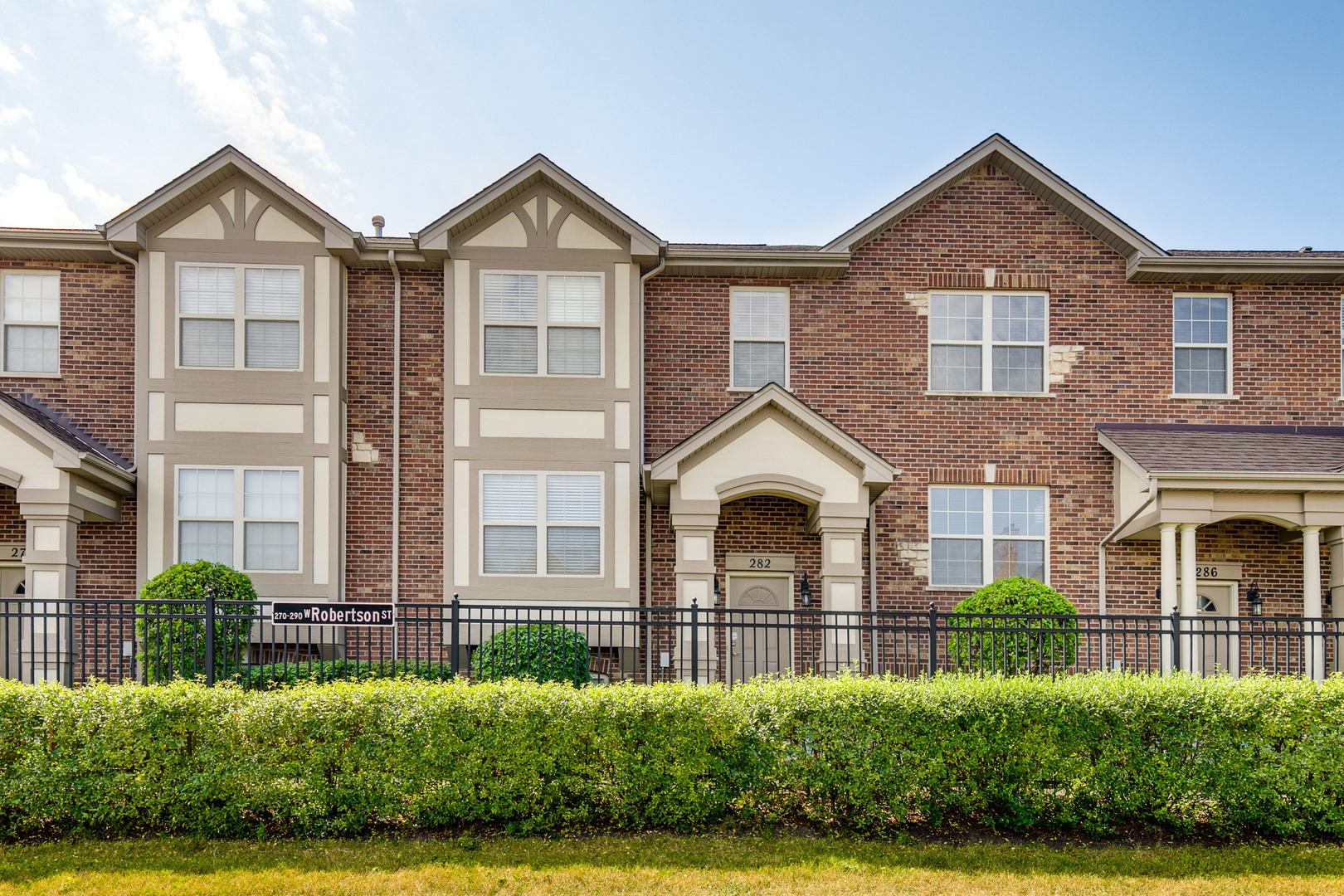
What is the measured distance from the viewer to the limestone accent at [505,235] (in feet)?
48.1

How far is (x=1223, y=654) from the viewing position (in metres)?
14.7

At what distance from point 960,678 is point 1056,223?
975 cm

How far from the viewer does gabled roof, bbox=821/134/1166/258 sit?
15.1 metres

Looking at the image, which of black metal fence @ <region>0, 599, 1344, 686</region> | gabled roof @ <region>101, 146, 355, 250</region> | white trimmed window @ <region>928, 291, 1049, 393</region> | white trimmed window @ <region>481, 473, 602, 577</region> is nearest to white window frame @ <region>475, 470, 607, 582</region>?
white trimmed window @ <region>481, 473, 602, 577</region>

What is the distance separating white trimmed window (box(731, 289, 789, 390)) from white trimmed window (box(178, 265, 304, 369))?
6719 mm

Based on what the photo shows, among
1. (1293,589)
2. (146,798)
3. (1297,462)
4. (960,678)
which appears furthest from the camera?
(1293,589)

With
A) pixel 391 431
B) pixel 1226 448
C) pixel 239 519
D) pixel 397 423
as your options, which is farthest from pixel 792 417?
pixel 239 519

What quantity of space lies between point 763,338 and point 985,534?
15.3 feet

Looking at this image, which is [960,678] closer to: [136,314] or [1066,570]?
[1066,570]

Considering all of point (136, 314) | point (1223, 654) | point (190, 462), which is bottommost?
point (1223, 654)

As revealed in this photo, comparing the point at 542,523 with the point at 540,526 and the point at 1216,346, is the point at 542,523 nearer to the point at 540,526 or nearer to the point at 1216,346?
the point at 540,526

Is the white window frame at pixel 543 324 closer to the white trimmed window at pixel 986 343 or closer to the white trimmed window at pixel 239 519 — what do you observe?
the white trimmed window at pixel 239 519

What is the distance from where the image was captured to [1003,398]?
601 inches

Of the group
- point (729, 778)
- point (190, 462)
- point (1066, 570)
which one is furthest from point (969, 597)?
point (190, 462)
